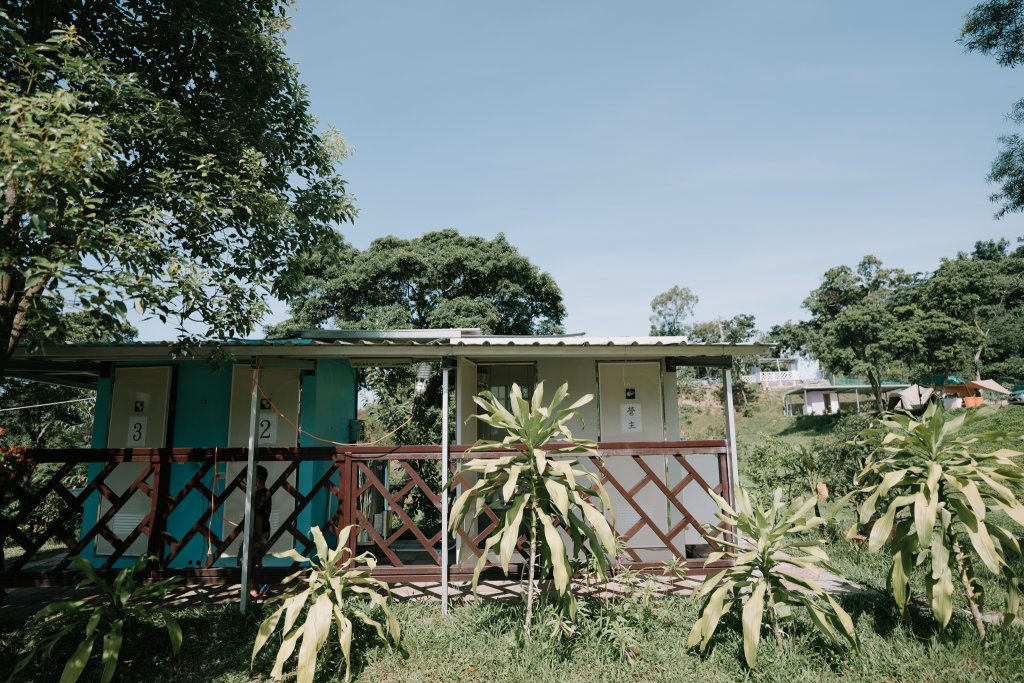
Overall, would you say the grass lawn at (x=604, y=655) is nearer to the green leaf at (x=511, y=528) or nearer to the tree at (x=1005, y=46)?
the green leaf at (x=511, y=528)

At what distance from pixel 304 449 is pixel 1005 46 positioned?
11544mm

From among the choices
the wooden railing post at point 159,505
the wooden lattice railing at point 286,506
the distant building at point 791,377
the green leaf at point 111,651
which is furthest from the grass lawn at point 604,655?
the distant building at point 791,377

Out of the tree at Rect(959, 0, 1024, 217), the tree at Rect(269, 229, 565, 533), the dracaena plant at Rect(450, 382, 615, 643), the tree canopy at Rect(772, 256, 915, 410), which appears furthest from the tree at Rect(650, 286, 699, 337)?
the dracaena plant at Rect(450, 382, 615, 643)

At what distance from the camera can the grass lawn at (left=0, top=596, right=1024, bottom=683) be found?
3.64 meters

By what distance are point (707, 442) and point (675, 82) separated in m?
4.50

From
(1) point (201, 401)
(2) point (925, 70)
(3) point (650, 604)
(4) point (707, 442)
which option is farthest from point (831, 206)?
(1) point (201, 401)

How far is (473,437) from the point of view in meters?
7.41

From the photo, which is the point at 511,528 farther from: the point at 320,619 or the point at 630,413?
the point at 630,413

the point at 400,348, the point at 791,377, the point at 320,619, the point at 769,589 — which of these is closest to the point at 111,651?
the point at 320,619

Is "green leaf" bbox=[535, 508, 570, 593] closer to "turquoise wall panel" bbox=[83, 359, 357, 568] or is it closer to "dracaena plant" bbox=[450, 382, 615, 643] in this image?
"dracaena plant" bbox=[450, 382, 615, 643]

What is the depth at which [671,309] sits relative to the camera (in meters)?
36.9

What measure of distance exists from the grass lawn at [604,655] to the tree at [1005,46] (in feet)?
25.7

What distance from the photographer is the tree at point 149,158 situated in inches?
140

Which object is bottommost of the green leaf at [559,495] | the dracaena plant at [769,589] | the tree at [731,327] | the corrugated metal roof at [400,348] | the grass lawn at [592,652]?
the grass lawn at [592,652]
